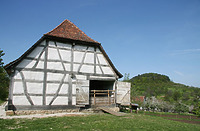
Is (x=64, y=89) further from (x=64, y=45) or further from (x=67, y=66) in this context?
(x=64, y=45)

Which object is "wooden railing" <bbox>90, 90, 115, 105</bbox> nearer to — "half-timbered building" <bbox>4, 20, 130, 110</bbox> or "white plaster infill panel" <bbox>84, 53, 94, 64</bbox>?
"half-timbered building" <bbox>4, 20, 130, 110</bbox>

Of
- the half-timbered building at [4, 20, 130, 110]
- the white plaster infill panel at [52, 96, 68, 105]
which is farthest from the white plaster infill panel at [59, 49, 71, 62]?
the white plaster infill panel at [52, 96, 68, 105]

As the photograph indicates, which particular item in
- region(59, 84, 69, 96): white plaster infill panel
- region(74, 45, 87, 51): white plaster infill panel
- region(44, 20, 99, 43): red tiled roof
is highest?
region(44, 20, 99, 43): red tiled roof

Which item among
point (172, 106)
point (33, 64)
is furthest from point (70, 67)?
point (172, 106)

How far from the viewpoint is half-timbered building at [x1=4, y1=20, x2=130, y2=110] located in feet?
32.6

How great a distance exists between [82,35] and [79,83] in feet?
12.4

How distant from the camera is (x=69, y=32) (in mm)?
12008

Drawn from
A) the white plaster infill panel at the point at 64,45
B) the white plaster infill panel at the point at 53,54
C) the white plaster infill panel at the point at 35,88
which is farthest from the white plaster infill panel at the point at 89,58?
the white plaster infill panel at the point at 35,88

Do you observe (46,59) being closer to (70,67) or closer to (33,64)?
(33,64)

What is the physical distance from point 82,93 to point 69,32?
468 centimetres

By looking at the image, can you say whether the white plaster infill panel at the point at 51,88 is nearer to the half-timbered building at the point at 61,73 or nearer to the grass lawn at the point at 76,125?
the half-timbered building at the point at 61,73

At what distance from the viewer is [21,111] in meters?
9.71

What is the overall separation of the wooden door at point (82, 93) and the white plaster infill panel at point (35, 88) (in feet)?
8.12

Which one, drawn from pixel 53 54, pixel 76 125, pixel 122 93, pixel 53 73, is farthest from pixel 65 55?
pixel 76 125
